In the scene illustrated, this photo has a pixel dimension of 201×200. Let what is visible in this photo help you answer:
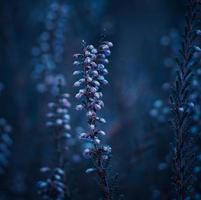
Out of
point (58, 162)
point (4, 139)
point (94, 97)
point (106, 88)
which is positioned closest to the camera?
point (94, 97)

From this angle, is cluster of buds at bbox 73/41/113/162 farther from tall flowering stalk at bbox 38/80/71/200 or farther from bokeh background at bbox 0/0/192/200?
bokeh background at bbox 0/0/192/200

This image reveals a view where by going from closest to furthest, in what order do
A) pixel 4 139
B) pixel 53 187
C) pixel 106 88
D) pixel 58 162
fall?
1. pixel 53 187
2. pixel 58 162
3. pixel 4 139
4. pixel 106 88

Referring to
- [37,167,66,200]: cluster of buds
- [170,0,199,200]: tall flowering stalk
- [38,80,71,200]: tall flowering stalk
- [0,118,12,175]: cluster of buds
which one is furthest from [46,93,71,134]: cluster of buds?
[0,118,12,175]: cluster of buds

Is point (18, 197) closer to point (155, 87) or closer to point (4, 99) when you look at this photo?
point (4, 99)

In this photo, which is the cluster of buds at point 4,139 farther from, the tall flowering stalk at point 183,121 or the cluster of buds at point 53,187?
the tall flowering stalk at point 183,121

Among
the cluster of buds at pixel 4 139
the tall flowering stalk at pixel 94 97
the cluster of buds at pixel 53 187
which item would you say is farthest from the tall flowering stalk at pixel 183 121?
the cluster of buds at pixel 4 139

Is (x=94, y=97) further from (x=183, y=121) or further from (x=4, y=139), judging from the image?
(x=4, y=139)

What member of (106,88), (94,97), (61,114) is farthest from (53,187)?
(106,88)
